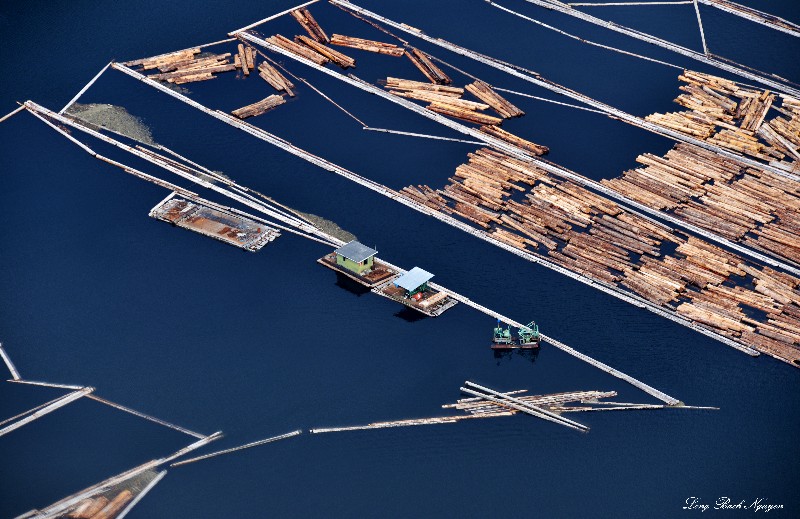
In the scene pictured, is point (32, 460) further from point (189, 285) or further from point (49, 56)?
point (49, 56)

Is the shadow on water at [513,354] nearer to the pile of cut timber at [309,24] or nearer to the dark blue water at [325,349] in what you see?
the dark blue water at [325,349]

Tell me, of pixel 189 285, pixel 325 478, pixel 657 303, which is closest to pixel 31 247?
pixel 189 285

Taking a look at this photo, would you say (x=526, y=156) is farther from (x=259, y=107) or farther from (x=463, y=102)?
(x=259, y=107)

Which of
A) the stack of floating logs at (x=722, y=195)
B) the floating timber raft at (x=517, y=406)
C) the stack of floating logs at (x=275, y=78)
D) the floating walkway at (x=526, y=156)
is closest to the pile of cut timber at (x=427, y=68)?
the floating walkway at (x=526, y=156)

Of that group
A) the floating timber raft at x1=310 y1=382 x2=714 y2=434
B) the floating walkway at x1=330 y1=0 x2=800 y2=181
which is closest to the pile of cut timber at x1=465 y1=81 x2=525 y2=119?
the floating walkway at x1=330 y1=0 x2=800 y2=181

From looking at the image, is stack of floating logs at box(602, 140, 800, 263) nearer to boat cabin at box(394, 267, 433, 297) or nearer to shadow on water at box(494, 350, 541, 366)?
boat cabin at box(394, 267, 433, 297)

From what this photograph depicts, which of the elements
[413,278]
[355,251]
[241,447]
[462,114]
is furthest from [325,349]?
[462,114]

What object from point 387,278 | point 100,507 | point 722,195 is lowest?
point 100,507
